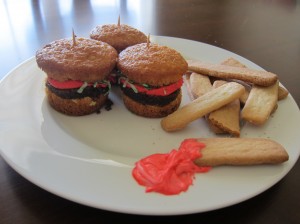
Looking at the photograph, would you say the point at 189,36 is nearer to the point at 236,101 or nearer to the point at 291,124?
the point at 236,101

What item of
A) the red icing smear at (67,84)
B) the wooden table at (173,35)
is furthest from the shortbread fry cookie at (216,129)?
the red icing smear at (67,84)

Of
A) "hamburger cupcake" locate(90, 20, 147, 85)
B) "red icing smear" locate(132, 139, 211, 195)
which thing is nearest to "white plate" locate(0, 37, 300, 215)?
"red icing smear" locate(132, 139, 211, 195)

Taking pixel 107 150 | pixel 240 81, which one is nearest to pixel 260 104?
pixel 240 81

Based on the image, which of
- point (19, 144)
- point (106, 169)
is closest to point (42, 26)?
point (19, 144)

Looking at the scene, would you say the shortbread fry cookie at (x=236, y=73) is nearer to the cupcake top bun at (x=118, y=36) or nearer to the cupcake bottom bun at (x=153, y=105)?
the cupcake bottom bun at (x=153, y=105)

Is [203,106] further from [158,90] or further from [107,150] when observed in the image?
[107,150]

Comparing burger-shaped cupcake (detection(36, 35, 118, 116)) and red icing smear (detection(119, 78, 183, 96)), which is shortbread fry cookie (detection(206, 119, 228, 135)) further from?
burger-shaped cupcake (detection(36, 35, 118, 116))

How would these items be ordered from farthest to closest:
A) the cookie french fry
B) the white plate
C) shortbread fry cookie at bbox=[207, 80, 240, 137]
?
1. the cookie french fry
2. shortbread fry cookie at bbox=[207, 80, 240, 137]
3. the white plate
